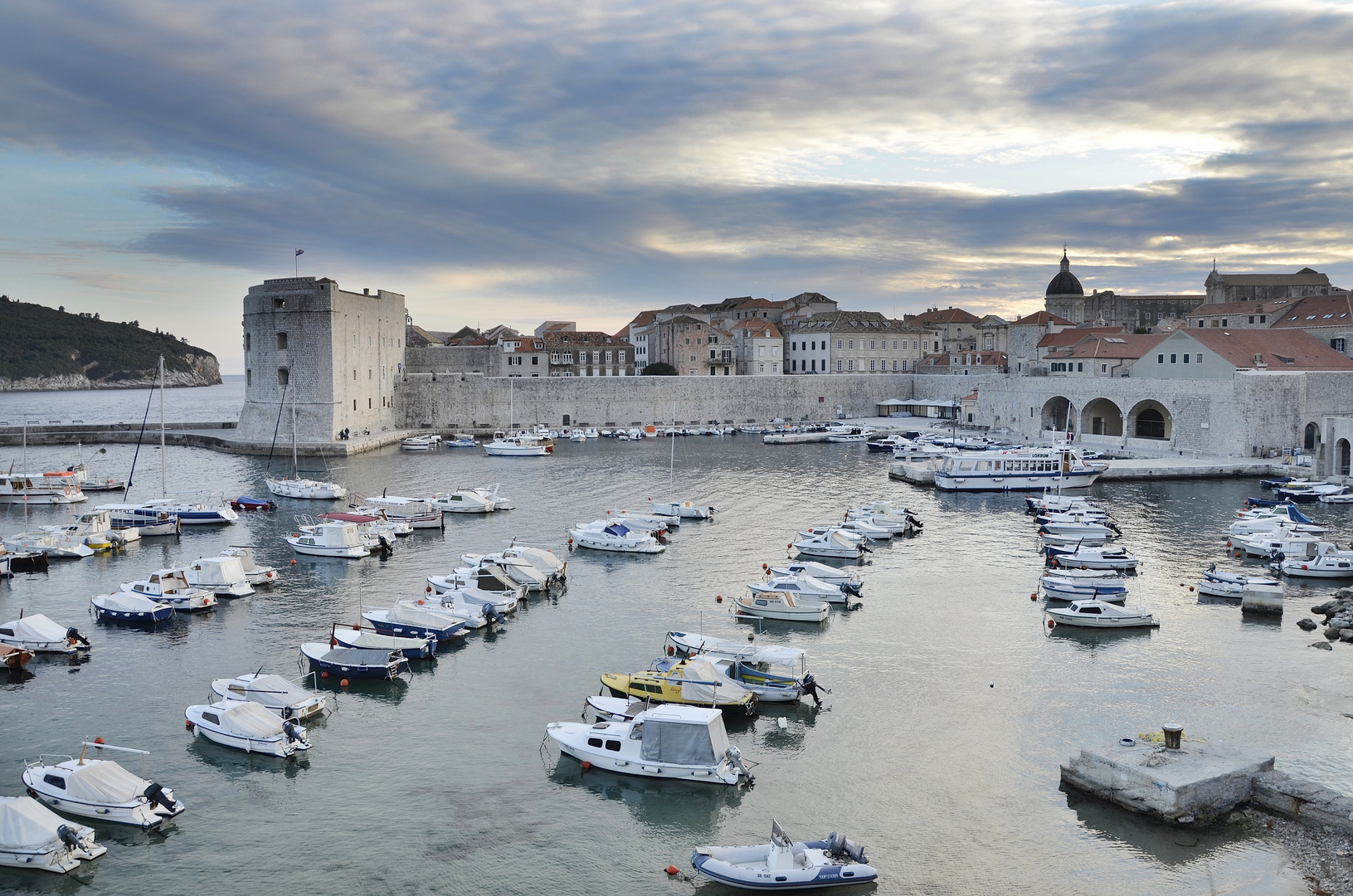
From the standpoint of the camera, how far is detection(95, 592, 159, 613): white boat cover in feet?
66.9

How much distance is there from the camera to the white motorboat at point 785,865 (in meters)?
10.6

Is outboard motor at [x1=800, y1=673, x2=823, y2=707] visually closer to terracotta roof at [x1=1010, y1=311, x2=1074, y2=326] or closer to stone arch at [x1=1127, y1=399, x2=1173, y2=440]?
stone arch at [x1=1127, y1=399, x2=1173, y2=440]

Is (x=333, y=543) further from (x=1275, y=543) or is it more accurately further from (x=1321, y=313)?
(x=1321, y=313)

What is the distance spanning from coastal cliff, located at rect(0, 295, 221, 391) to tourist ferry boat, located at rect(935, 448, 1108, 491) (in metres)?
149

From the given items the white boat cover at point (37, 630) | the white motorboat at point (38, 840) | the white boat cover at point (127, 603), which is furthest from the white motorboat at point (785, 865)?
the white boat cover at point (127, 603)

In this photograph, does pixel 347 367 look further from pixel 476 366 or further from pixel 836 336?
pixel 836 336

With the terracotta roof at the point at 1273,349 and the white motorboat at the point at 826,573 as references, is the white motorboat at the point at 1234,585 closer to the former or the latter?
the white motorboat at the point at 826,573

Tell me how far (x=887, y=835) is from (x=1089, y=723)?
16.1ft

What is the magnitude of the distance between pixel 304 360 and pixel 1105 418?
4189 cm

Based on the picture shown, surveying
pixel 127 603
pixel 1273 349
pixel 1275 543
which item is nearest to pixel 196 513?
pixel 127 603

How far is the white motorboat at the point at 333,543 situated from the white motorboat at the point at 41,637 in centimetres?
822

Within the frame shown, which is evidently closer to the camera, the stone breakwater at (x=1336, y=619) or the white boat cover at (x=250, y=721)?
the white boat cover at (x=250, y=721)

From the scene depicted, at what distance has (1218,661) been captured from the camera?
17844 mm

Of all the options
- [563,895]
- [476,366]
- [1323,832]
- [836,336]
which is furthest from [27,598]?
[836,336]
